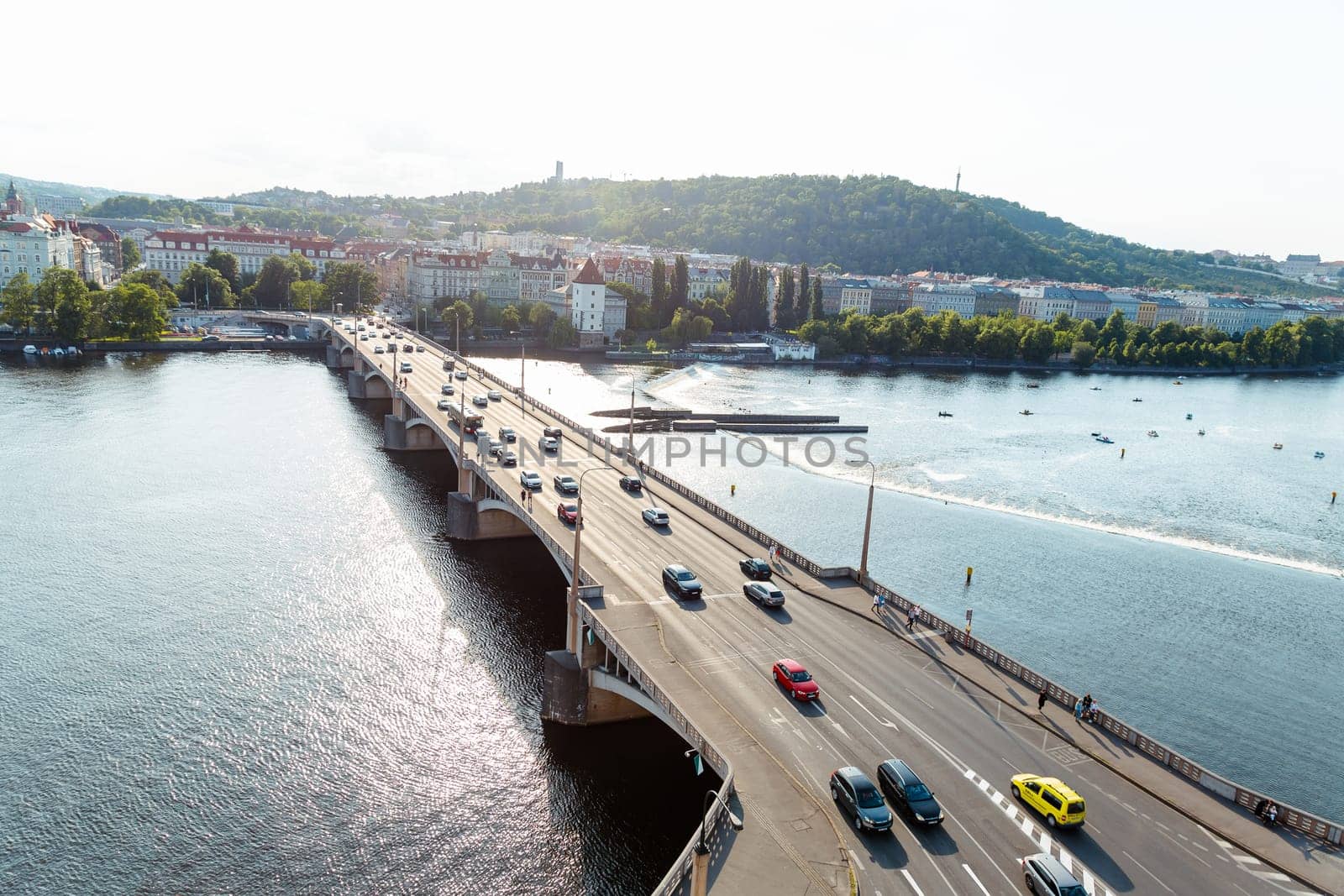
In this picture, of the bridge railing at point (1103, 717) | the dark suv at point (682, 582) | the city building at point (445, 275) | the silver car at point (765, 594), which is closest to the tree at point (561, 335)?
the city building at point (445, 275)

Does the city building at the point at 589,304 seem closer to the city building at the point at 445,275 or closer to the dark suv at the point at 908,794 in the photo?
the city building at the point at 445,275

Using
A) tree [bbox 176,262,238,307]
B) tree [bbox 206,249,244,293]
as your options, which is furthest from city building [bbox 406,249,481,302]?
tree [bbox 176,262,238,307]

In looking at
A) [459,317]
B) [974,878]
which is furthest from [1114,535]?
[459,317]

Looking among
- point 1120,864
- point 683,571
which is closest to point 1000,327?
point 683,571

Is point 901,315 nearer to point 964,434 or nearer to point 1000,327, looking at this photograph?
point 1000,327

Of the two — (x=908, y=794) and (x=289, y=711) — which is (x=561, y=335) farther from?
(x=908, y=794)
